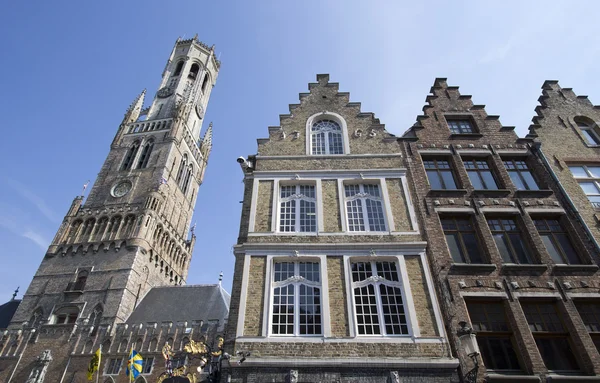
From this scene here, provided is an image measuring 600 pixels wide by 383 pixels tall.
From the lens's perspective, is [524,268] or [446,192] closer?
[524,268]

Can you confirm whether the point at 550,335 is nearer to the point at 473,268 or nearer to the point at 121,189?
the point at 473,268

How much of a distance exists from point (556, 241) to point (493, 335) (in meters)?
4.45

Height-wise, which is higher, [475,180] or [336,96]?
[336,96]

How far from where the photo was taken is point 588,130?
594 inches

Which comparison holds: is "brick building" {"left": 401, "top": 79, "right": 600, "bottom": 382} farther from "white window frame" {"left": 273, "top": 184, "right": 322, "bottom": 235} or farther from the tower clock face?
the tower clock face

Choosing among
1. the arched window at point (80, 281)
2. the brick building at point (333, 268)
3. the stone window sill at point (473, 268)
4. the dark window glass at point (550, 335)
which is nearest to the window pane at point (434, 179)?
the brick building at point (333, 268)

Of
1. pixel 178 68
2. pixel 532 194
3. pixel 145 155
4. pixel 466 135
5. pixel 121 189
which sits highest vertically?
pixel 178 68

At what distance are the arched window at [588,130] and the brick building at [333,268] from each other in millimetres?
8543

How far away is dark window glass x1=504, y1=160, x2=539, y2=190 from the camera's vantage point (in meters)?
12.8

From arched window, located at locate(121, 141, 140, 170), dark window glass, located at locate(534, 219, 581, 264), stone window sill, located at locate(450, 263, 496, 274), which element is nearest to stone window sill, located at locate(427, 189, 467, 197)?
dark window glass, located at locate(534, 219, 581, 264)

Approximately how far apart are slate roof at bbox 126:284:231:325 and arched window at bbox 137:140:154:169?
681 inches

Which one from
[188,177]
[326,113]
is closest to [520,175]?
[326,113]

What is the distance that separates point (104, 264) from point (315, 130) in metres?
28.4

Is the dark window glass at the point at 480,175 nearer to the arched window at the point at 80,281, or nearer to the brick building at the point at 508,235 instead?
the brick building at the point at 508,235
